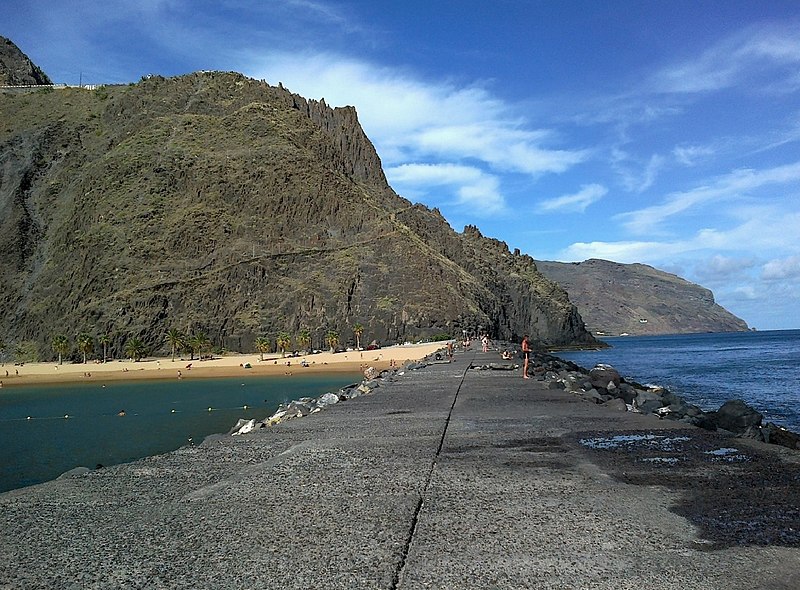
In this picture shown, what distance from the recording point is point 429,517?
502 cm

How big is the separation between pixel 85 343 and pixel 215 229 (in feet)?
77.0

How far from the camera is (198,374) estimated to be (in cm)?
6088

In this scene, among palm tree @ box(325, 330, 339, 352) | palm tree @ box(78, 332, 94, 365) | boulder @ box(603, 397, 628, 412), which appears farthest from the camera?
palm tree @ box(325, 330, 339, 352)

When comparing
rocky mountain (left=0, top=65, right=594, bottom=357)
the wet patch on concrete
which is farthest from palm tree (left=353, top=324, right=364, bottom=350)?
the wet patch on concrete

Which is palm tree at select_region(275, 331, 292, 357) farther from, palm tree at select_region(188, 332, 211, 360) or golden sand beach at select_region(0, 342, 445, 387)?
palm tree at select_region(188, 332, 211, 360)

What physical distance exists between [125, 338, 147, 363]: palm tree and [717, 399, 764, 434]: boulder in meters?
74.9

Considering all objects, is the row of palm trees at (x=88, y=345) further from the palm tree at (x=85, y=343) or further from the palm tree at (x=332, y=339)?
the palm tree at (x=332, y=339)

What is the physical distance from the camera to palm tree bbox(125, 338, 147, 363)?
261 feet

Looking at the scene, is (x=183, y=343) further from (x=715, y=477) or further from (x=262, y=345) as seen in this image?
(x=715, y=477)

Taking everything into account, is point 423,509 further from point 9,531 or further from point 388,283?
point 388,283

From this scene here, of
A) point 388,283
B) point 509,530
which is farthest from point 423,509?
point 388,283

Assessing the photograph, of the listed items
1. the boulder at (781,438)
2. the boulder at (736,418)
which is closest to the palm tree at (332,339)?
the boulder at (736,418)

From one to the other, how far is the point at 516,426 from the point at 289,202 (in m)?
88.0

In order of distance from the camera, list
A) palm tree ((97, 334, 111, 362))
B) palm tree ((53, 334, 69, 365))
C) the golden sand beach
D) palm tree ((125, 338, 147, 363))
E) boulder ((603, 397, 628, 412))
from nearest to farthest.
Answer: boulder ((603, 397, 628, 412))
the golden sand beach
palm tree ((53, 334, 69, 365))
palm tree ((125, 338, 147, 363))
palm tree ((97, 334, 111, 362))
